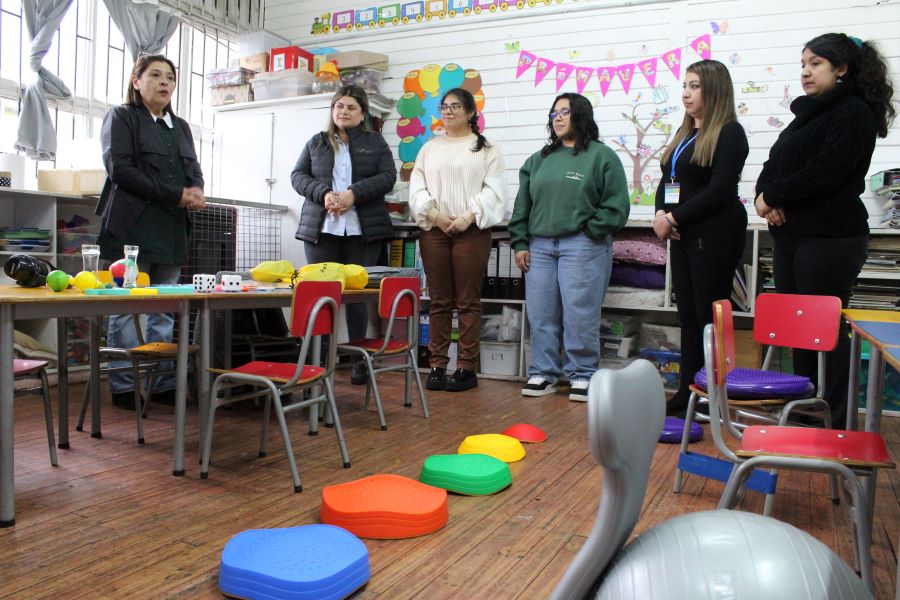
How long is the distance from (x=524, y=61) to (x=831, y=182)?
2809 millimetres

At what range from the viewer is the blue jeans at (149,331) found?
3.21m

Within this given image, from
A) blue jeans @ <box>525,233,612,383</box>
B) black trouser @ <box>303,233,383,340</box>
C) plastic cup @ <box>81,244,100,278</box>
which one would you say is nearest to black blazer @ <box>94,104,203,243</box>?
plastic cup @ <box>81,244,100,278</box>

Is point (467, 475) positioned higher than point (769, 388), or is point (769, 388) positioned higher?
point (769, 388)

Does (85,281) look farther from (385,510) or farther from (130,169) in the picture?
(385,510)

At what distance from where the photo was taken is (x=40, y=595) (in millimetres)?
1486

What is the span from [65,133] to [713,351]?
4.52 m

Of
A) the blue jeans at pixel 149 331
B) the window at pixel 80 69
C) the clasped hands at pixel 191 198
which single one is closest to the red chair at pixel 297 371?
the blue jeans at pixel 149 331

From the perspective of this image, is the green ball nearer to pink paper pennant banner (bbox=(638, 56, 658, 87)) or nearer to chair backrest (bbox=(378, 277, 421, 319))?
chair backrest (bbox=(378, 277, 421, 319))

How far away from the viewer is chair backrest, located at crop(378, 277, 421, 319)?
10.2 ft

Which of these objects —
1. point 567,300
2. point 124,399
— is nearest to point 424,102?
point 567,300

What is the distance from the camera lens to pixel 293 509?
2066mm

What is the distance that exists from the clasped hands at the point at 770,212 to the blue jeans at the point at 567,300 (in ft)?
3.79

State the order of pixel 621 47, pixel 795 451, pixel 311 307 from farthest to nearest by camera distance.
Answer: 1. pixel 621 47
2. pixel 311 307
3. pixel 795 451

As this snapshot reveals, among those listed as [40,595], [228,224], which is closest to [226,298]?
[40,595]
